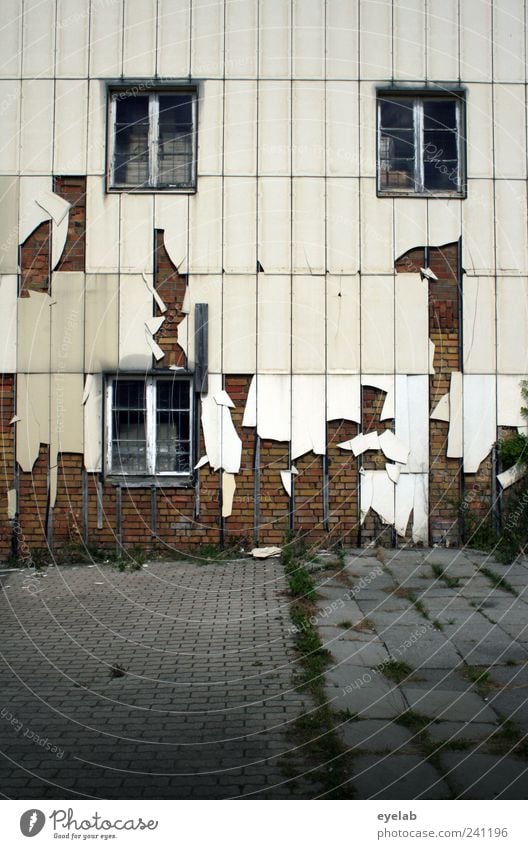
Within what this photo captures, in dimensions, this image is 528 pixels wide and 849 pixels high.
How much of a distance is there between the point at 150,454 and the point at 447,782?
6033 millimetres

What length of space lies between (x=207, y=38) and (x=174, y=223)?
2218mm

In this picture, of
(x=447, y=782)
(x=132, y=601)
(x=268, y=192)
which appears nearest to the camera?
(x=447, y=782)

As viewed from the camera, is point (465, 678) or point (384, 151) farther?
point (384, 151)

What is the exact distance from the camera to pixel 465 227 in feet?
28.5

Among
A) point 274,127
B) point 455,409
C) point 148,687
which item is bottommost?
point 148,687

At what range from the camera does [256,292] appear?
8648mm

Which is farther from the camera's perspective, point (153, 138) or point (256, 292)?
point (153, 138)

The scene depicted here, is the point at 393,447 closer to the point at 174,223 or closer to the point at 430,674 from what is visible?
the point at 174,223

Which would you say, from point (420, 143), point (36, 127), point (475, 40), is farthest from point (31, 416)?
point (475, 40)

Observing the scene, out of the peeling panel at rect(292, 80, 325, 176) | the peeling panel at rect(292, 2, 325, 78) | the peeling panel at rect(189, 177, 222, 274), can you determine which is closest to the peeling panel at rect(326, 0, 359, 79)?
the peeling panel at rect(292, 2, 325, 78)

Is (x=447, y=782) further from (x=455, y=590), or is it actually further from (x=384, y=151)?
(x=384, y=151)

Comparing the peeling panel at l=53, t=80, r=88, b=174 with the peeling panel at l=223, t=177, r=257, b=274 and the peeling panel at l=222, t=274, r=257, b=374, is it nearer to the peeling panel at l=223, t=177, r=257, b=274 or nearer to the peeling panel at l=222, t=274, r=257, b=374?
the peeling panel at l=223, t=177, r=257, b=274

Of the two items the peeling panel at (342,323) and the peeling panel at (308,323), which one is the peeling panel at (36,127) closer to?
the peeling panel at (308,323)

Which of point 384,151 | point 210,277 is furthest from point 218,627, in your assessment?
point 384,151
